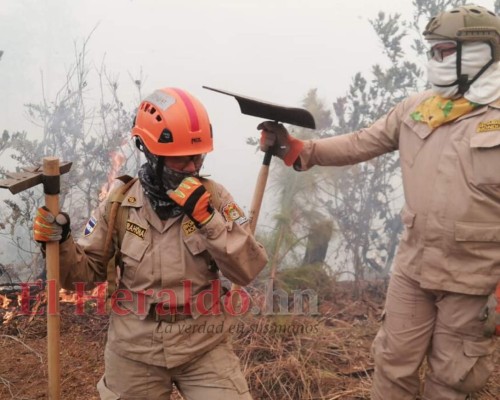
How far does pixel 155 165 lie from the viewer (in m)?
2.51

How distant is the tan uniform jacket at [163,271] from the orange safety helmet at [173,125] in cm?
31

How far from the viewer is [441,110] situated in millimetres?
2980

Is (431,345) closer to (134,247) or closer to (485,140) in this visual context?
(485,140)

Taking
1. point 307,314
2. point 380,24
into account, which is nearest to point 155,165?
point 307,314

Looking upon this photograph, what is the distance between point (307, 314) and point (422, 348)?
1.95 metres

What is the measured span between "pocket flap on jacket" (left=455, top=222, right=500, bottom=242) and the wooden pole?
2.12 m

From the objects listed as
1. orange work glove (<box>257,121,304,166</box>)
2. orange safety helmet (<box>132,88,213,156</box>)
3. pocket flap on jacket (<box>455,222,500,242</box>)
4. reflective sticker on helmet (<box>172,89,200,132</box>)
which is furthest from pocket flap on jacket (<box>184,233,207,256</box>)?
pocket flap on jacket (<box>455,222,500,242</box>)

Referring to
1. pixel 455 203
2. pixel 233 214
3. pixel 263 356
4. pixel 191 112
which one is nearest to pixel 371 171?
pixel 263 356

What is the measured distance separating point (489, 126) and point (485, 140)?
0.10 m

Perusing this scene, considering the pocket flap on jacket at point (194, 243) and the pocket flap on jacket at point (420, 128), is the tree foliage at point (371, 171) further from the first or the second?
the pocket flap on jacket at point (194, 243)

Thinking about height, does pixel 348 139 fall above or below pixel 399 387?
above

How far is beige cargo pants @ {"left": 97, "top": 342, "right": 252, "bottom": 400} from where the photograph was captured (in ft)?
8.21

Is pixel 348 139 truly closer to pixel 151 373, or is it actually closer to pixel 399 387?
pixel 399 387

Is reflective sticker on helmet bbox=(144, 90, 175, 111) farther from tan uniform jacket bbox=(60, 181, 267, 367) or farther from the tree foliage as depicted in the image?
the tree foliage
